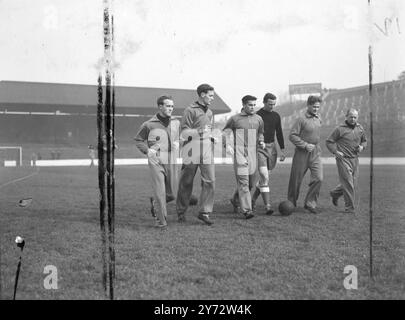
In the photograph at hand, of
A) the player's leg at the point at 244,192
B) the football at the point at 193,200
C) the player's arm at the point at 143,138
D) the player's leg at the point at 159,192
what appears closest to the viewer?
the player's leg at the point at 159,192

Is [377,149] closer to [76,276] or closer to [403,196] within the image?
[403,196]

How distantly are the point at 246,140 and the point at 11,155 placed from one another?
35.7 meters

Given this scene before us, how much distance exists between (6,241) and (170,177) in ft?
7.77

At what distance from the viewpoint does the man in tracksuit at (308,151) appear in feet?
25.0

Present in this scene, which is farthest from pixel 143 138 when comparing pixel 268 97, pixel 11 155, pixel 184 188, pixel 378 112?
pixel 378 112

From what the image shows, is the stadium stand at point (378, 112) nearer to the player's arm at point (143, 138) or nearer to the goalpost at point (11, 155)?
the goalpost at point (11, 155)

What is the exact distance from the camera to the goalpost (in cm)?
3384

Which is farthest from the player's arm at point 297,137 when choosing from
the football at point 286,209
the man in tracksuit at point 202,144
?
the man in tracksuit at point 202,144

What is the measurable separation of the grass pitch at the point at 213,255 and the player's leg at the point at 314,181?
0.24m

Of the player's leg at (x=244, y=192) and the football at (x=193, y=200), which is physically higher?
the player's leg at (x=244, y=192)

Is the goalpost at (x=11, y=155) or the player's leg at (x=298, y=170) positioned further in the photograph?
the goalpost at (x=11, y=155)

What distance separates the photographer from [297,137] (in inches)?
301

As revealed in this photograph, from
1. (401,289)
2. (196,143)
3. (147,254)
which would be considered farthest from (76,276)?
(196,143)

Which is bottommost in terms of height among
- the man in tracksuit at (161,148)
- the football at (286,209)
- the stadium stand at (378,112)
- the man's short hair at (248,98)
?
the football at (286,209)
